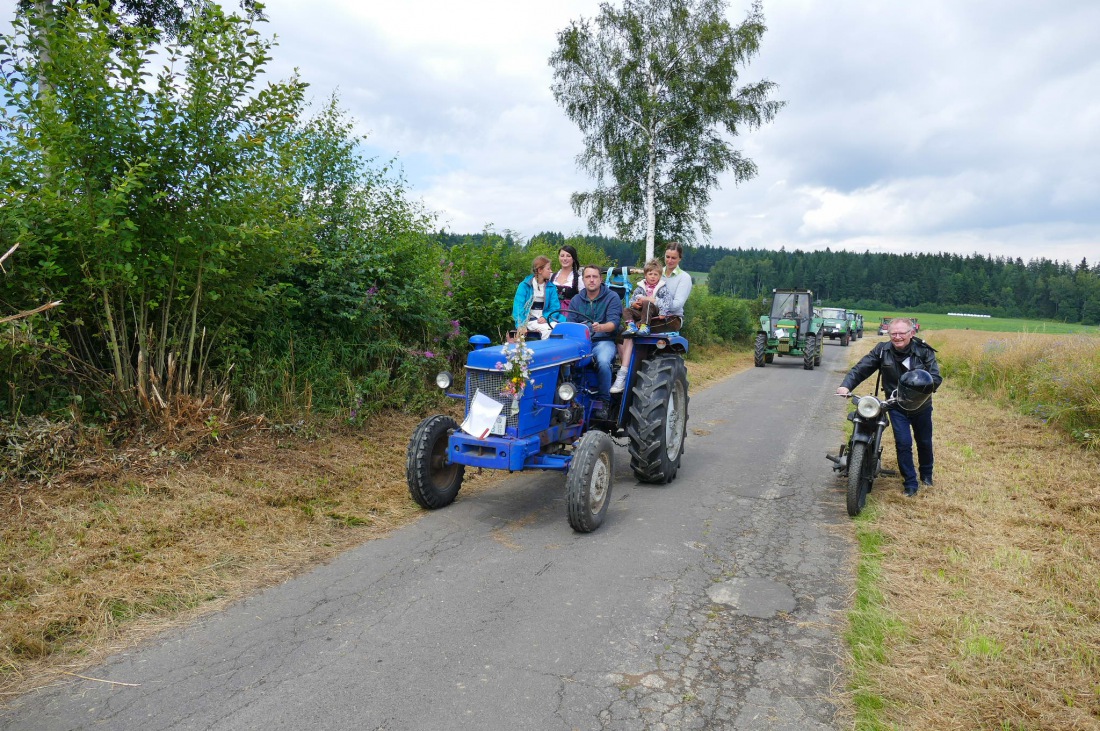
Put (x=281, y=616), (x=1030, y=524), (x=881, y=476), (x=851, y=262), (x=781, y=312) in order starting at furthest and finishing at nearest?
(x=851, y=262) < (x=781, y=312) < (x=881, y=476) < (x=1030, y=524) < (x=281, y=616)

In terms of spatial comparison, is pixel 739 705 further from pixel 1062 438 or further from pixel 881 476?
pixel 1062 438

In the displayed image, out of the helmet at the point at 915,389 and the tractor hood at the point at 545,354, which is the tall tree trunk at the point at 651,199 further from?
the tractor hood at the point at 545,354

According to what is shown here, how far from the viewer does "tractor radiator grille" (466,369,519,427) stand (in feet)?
16.3

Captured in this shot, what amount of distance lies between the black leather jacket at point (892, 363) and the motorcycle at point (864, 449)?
0.27 meters

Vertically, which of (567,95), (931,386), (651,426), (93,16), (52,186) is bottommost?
(651,426)

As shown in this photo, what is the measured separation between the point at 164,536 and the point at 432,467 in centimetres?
183

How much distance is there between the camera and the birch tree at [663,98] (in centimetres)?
1880

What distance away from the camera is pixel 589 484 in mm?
4664

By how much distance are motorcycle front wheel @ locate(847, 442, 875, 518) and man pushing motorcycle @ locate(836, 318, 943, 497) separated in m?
0.56

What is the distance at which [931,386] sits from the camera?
5504 millimetres

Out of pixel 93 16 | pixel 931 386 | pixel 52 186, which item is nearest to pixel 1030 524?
pixel 931 386

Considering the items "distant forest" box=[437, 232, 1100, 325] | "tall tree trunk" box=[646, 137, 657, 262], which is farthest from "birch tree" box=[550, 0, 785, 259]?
"distant forest" box=[437, 232, 1100, 325]

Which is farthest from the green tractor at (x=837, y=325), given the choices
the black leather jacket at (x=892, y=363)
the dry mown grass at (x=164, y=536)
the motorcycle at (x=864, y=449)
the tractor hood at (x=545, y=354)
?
the dry mown grass at (x=164, y=536)

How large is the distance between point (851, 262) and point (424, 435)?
92528 millimetres
